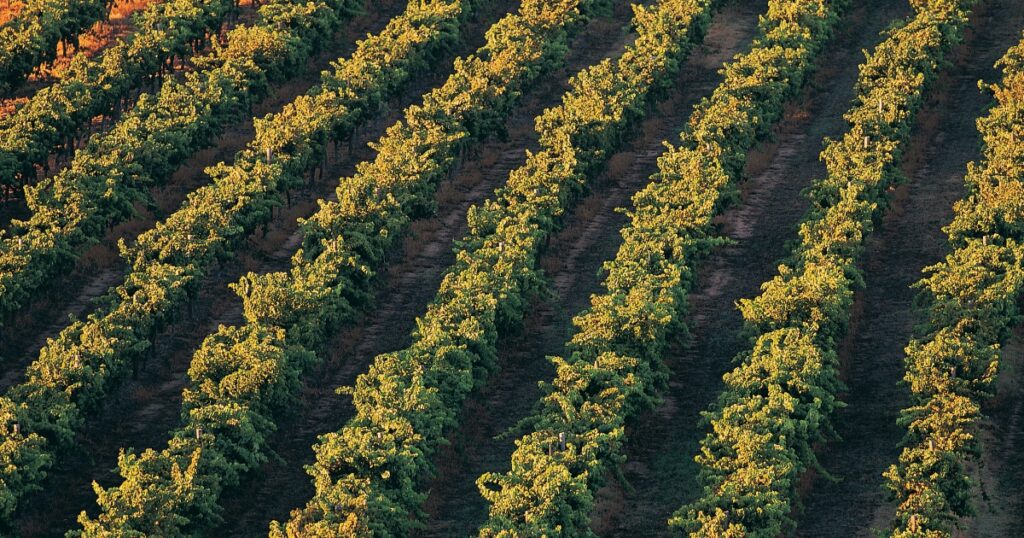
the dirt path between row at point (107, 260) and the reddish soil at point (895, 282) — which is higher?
the dirt path between row at point (107, 260)

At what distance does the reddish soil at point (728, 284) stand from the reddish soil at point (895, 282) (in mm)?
3989

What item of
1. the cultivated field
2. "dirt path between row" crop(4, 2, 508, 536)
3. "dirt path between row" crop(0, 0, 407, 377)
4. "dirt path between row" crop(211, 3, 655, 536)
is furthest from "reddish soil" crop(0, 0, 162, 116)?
"dirt path between row" crop(211, 3, 655, 536)

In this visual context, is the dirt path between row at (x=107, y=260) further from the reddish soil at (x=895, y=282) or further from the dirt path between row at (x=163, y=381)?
the reddish soil at (x=895, y=282)

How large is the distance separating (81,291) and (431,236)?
14.5 metres

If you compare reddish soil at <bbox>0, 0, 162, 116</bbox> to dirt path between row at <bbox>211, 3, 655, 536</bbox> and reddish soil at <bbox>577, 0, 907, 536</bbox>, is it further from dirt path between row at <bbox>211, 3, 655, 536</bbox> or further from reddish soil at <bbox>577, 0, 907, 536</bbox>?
reddish soil at <bbox>577, 0, 907, 536</bbox>

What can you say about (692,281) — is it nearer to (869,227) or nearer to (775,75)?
(869,227)

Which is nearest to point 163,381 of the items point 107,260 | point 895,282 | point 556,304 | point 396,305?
point 107,260

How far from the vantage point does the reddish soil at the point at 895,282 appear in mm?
65625

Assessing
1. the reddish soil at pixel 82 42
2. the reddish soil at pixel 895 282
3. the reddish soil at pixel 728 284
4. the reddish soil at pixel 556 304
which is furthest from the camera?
the reddish soil at pixel 82 42

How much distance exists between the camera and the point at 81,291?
78.9 meters

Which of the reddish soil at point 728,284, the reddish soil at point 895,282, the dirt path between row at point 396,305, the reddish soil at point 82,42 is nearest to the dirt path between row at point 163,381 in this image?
the dirt path between row at point 396,305

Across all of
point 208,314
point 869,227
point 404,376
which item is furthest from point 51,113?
point 869,227

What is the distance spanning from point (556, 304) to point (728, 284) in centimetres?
698

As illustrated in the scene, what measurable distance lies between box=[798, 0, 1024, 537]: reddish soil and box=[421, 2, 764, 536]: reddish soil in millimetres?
10476
